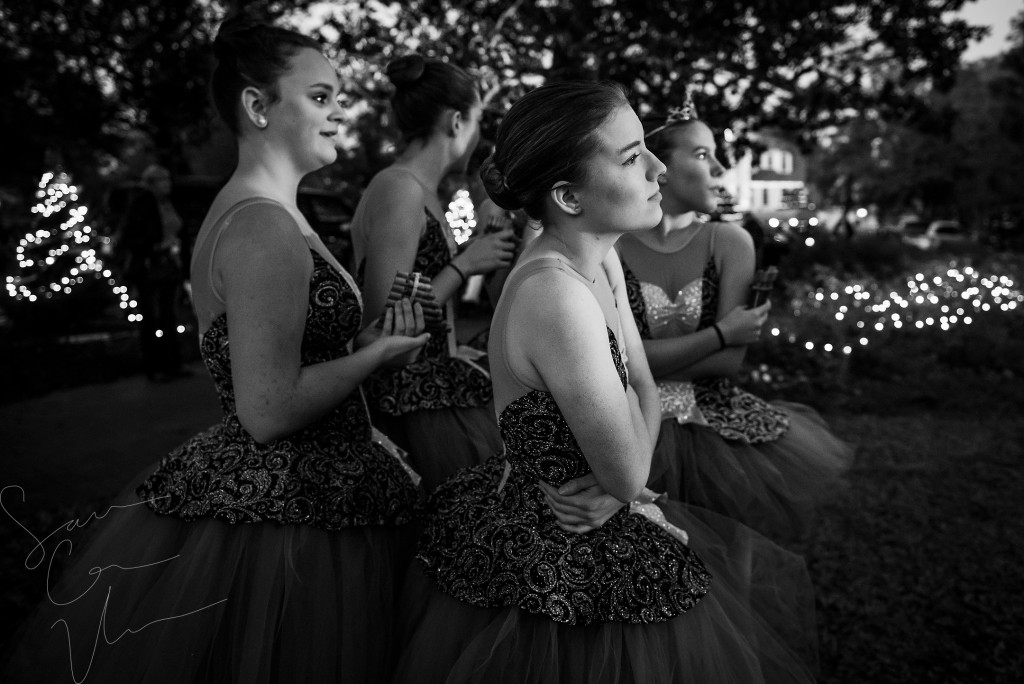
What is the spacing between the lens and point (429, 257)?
276 centimetres

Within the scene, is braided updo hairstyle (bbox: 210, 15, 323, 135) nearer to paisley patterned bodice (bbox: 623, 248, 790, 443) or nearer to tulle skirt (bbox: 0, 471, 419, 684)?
tulle skirt (bbox: 0, 471, 419, 684)

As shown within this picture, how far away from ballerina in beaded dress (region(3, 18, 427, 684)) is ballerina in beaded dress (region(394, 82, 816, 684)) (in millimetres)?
265

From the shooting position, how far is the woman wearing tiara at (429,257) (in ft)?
8.57

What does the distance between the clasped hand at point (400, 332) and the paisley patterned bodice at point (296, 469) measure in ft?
0.38

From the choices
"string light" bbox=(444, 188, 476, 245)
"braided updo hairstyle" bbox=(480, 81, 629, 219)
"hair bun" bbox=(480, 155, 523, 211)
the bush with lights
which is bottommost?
the bush with lights

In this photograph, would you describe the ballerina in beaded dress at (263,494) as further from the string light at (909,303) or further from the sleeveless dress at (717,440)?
the string light at (909,303)

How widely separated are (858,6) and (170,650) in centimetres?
921

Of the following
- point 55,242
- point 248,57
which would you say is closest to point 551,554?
point 248,57

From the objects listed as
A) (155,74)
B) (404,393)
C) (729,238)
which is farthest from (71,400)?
(729,238)

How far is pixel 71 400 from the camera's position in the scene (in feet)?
25.3

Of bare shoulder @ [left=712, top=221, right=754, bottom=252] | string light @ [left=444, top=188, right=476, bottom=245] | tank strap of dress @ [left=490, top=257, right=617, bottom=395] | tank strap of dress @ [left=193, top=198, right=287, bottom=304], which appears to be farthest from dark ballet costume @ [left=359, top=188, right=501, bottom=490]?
bare shoulder @ [left=712, top=221, right=754, bottom=252]

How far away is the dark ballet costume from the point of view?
262 cm

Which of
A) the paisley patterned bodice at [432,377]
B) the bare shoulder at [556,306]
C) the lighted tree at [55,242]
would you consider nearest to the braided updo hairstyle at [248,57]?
the paisley patterned bodice at [432,377]

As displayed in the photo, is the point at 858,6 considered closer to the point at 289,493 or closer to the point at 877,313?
the point at 877,313
